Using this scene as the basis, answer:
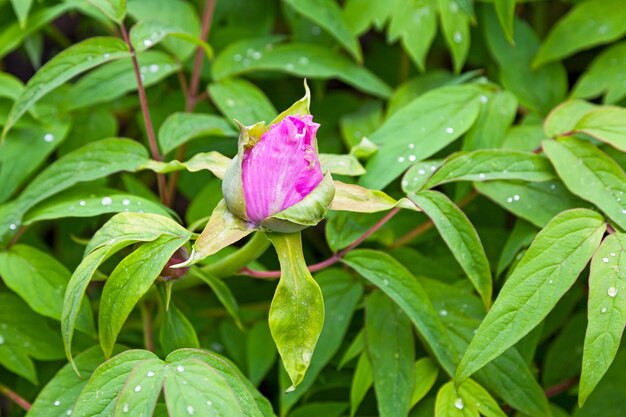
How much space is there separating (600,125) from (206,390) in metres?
0.57

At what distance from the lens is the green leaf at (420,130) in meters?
0.95

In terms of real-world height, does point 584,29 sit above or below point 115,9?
below

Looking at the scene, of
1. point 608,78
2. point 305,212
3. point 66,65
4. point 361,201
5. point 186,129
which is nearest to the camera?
point 305,212

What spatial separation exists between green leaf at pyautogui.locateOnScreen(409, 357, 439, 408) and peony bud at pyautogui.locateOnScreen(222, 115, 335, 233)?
0.28 m

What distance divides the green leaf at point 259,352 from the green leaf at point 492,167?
323 mm

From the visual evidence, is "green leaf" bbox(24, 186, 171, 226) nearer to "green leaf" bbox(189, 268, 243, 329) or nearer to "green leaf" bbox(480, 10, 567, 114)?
"green leaf" bbox(189, 268, 243, 329)

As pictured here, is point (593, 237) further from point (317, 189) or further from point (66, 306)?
point (66, 306)

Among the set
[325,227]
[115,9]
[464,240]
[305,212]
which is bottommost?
[325,227]

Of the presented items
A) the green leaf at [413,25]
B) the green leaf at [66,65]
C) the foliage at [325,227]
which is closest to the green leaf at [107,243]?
the foliage at [325,227]

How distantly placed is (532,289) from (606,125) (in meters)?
0.28

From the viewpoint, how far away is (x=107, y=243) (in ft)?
2.49

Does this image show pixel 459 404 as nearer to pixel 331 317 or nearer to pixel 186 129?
pixel 331 317

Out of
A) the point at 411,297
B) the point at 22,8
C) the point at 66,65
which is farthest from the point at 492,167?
the point at 22,8

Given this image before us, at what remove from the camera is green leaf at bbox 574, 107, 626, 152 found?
0.90 metres
